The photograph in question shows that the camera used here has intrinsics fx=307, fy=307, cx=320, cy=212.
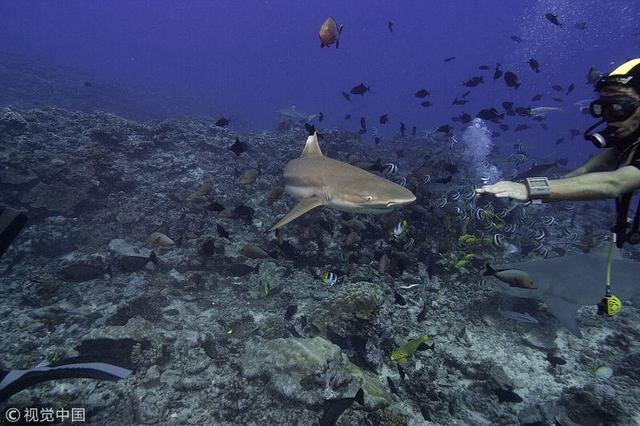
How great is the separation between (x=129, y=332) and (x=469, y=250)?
773cm

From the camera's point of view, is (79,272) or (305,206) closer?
(305,206)

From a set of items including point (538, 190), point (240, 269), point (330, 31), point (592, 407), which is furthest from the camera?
point (330, 31)

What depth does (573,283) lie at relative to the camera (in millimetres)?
6070

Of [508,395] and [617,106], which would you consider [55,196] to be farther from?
[617,106]

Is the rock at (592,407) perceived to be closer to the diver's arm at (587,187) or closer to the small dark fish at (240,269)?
the diver's arm at (587,187)

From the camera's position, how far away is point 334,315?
5.46 meters

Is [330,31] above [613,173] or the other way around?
above

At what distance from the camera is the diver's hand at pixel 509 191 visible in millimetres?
2980

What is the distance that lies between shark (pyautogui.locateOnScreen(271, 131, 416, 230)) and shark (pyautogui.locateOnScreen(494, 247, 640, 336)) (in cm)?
329

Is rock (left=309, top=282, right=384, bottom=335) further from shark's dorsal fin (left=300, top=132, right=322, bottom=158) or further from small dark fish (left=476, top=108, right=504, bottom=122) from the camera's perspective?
small dark fish (left=476, top=108, right=504, bottom=122)

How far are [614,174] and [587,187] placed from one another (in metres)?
0.22

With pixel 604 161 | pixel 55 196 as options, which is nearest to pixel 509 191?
pixel 604 161

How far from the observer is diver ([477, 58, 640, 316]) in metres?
2.81

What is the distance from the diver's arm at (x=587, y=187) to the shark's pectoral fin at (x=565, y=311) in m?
4.18
